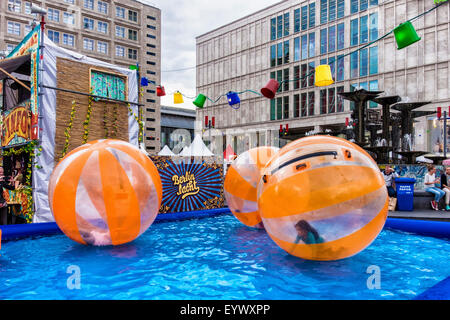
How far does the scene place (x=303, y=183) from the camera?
4.16m

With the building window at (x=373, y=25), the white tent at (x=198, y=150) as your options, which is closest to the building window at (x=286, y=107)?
the building window at (x=373, y=25)

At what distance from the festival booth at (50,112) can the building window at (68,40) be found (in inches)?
1983

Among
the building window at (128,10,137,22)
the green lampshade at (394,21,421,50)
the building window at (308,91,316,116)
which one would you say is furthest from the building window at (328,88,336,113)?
the building window at (128,10,137,22)

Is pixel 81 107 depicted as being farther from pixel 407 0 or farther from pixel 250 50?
pixel 250 50

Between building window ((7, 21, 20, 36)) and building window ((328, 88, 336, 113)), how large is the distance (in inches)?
1814

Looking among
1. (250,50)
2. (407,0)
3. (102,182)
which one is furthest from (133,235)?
(250,50)

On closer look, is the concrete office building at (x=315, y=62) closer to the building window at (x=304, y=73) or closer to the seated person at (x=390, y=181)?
the building window at (x=304, y=73)

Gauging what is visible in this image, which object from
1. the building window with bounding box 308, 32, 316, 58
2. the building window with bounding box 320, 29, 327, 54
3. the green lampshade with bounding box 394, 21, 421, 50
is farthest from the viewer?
the building window with bounding box 308, 32, 316, 58

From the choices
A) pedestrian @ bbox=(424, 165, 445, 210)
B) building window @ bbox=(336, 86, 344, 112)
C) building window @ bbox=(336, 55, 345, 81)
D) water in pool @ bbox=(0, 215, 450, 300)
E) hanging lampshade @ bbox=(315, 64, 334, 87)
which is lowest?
water in pool @ bbox=(0, 215, 450, 300)

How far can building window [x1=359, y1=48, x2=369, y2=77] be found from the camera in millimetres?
42844

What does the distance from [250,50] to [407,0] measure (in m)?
23.3

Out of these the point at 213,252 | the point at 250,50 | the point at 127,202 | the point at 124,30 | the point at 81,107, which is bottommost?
the point at 213,252

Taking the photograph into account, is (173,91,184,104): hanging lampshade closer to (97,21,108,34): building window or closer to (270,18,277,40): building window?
(270,18,277,40): building window

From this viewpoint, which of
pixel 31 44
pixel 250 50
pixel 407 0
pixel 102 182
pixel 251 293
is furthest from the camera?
pixel 250 50
